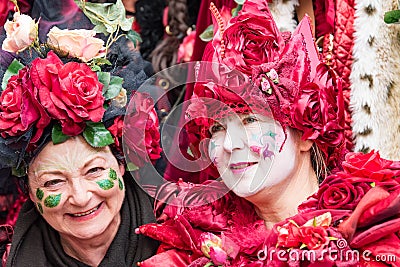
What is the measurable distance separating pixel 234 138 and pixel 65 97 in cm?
→ 47

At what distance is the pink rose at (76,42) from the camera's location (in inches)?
86.0

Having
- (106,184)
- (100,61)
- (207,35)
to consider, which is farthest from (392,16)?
(106,184)

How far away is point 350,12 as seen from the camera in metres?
2.49

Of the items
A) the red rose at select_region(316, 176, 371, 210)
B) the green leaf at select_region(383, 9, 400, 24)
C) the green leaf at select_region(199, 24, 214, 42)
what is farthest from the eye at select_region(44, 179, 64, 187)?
the green leaf at select_region(383, 9, 400, 24)

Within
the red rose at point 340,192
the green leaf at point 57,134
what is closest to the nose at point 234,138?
the red rose at point 340,192

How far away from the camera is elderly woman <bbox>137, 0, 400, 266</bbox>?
1.93 metres

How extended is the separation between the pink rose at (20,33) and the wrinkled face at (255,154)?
588 mm

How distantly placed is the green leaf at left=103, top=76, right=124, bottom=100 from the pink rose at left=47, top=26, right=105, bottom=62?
90mm

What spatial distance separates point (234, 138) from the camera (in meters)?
2.07

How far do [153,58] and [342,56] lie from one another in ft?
3.74

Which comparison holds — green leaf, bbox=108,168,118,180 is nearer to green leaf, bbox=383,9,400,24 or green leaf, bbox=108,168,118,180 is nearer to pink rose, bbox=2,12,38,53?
pink rose, bbox=2,12,38,53

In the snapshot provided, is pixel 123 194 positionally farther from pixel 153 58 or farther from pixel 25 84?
pixel 153 58

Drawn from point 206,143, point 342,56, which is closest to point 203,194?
point 206,143

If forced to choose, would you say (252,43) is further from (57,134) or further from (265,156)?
(57,134)
